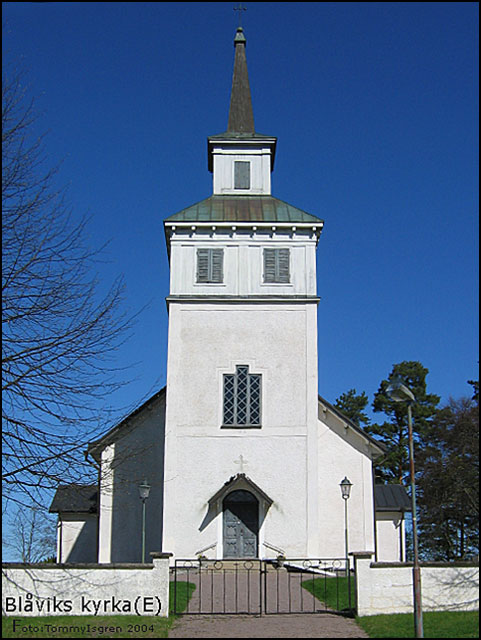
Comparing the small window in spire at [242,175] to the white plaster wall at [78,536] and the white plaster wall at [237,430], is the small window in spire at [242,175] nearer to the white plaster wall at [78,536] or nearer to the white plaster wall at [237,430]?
the white plaster wall at [237,430]

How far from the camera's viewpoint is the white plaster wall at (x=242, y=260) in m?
28.5

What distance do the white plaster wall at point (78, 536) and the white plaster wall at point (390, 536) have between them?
12.1m

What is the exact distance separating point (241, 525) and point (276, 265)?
9.04 metres

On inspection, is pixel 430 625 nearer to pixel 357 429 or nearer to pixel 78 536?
pixel 357 429

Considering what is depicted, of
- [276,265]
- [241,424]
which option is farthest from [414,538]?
[276,265]

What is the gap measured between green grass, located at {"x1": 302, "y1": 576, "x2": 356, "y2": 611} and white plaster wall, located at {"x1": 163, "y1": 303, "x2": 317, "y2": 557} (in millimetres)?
4474

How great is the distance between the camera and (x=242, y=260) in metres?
28.7

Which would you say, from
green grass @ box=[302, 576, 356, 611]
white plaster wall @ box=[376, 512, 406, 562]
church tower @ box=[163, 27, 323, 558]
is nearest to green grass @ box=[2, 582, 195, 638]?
green grass @ box=[302, 576, 356, 611]

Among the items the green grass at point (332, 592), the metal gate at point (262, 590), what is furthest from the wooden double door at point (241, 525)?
the green grass at point (332, 592)

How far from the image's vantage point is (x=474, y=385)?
48875 millimetres

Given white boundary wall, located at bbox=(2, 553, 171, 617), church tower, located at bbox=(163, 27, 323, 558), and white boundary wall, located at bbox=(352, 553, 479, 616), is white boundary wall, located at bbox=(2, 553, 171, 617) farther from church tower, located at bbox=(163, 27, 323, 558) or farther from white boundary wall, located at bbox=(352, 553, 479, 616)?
church tower, located at bbox=(163, 27, 323, 558)

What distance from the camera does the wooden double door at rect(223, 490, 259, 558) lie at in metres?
26.3

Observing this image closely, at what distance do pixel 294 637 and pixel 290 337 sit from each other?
48.7ft

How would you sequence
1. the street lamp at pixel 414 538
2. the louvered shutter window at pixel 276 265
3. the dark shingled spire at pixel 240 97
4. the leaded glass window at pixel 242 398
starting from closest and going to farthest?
the street lamp at pixel 414 538 < the leaded glass window at pixel 242 398 < the louvered shutter window at pixel 276 265 < the dark shingled spire at pixel 240 97
